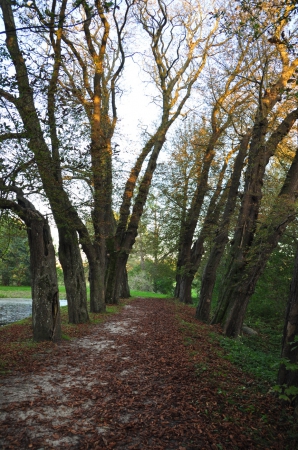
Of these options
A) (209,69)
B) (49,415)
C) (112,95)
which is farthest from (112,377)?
(112,95)

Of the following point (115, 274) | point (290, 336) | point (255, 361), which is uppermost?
point (115, 274)

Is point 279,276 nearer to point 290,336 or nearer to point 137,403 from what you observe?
point 290,336

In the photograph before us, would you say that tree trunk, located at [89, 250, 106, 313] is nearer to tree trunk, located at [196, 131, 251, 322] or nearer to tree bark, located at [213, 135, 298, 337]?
tree trunk, located at [196, 131, 251, 322]

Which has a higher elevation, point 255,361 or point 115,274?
point 115,274

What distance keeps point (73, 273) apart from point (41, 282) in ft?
9.16

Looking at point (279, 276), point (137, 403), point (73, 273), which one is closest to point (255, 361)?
point (137, 403)

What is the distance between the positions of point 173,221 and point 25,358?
14943 millimetres

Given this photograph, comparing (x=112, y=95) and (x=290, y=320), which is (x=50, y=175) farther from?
(x=112, y=95)

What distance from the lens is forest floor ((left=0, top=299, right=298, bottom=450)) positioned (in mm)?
3715

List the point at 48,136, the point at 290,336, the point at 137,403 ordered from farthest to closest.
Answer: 1. the point at 48,136
2. the point at 290,336
3. the point at 137,403

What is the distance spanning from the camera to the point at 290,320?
204 inches

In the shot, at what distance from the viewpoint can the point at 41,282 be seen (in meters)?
8.36

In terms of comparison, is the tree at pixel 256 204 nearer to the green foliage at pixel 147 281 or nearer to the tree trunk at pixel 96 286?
the tree trunk at pixel 96 286

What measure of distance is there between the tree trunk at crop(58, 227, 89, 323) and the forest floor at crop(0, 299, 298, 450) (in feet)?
11.5
